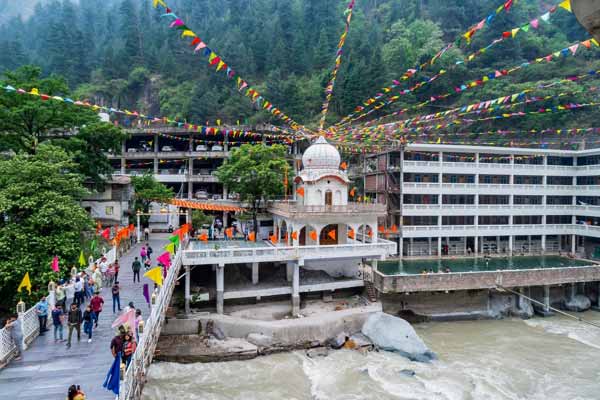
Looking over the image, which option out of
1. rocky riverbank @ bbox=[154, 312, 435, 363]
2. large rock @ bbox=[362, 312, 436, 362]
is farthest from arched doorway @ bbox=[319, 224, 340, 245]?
rocky riverbank @ bbox=[154, 312, 435, 363]

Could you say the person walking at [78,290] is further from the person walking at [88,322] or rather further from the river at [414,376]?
the river at [414,376]

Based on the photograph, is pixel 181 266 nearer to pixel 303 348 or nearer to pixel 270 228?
pixel 303 348

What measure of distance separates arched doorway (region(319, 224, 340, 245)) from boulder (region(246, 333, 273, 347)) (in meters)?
9.82

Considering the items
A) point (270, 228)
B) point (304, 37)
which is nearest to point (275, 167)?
point (270, 228)

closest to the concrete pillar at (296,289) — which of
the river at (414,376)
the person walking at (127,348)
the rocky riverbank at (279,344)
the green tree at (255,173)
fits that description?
the rocky riverbank at (279,344)

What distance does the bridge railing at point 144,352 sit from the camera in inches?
427

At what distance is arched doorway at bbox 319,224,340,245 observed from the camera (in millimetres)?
30311

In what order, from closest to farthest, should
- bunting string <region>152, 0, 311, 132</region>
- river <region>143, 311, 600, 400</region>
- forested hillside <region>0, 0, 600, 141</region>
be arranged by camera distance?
bunting string <region>152, 0, 311, 132</region> → river <region>143, 311, 600, 400</region> → forested hillside <region>0, 0, 600, 141</region>

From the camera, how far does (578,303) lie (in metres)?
30.7

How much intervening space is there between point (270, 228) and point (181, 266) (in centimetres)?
1621

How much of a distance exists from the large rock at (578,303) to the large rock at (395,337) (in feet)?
54.5

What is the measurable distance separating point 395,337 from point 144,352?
14.8m

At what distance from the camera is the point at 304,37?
73062mm

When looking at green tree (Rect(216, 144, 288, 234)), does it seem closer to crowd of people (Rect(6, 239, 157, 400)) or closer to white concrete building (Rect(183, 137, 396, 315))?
white concrete building (Rect(183, 137, 396, 315))
